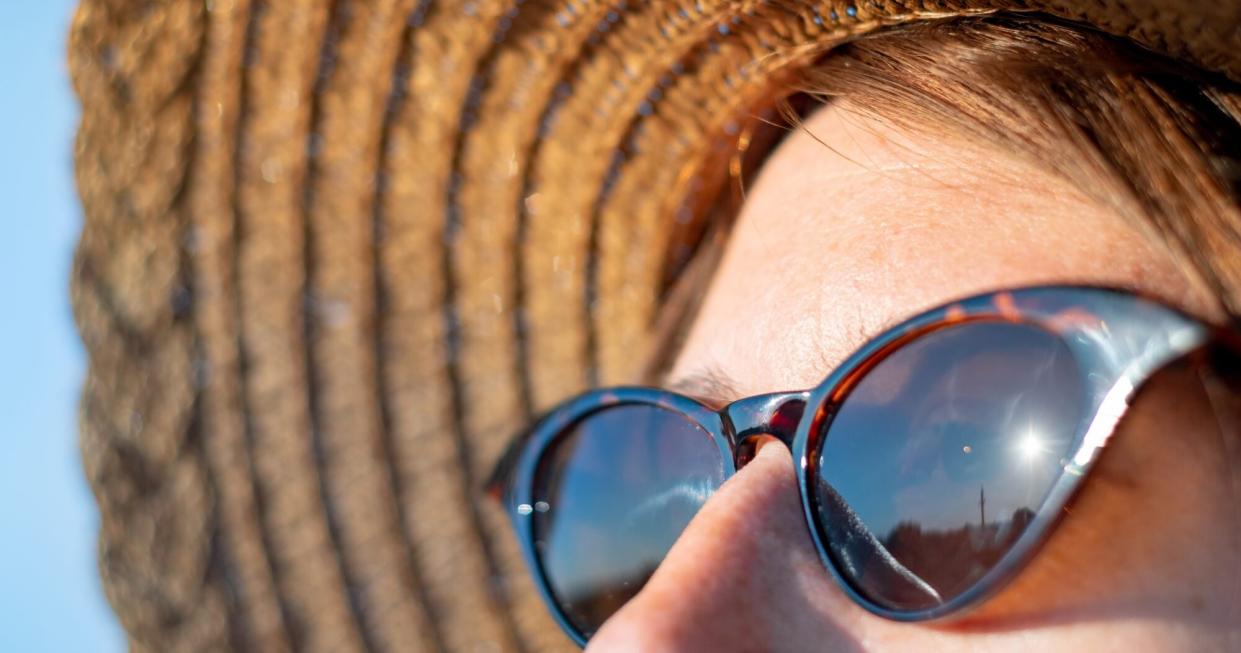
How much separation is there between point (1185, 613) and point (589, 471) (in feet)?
2.01

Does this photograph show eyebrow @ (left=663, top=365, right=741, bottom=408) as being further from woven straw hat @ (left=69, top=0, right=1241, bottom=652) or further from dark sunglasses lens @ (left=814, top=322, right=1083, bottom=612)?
woven straw hat @ (left=69, top=0, right=1241, bottom=652)

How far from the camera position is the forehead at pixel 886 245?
29.2 inches

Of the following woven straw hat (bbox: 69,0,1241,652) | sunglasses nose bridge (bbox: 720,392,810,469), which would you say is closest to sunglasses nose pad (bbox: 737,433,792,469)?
sunglasses nose bridge (bbox: 720,392,810,469)

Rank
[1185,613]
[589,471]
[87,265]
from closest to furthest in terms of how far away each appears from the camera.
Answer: [1185,613] → [589,471] → [87,265]

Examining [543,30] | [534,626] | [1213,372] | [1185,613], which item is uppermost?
[543,30]

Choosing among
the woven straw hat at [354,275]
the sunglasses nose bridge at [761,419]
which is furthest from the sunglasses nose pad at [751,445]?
the woven straw hat at [354,275]

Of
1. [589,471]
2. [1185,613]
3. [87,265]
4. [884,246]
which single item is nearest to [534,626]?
[589,471]

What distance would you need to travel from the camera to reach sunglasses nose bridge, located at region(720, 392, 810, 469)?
846mm

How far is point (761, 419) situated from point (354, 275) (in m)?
0.71

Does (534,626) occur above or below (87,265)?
below

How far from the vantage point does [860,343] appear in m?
0.82

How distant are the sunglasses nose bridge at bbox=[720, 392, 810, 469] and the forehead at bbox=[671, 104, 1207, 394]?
0.09 feet

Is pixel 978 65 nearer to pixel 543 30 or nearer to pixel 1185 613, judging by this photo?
pixel 1185 613

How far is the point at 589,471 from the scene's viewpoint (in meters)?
1.14
